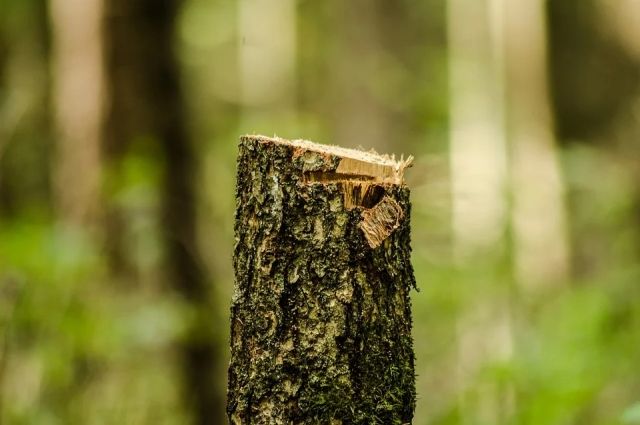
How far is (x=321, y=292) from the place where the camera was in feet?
6.73
